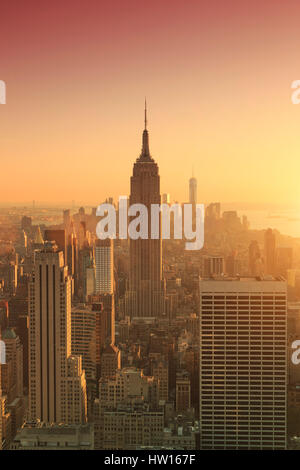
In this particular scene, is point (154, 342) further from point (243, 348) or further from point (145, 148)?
point (145, 148)

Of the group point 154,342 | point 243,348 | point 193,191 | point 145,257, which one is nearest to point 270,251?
point 193,191

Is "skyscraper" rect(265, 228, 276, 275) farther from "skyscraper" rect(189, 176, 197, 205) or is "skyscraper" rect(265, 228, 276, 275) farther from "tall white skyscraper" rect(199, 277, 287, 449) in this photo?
"skyscraper" rect(189, 176, 197, 205)

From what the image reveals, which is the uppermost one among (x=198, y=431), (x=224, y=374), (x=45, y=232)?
(x=45, y=232)

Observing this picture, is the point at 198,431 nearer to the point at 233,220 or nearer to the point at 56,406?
the point at 56,406

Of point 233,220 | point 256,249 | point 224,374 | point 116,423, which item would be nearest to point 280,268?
point 256,249

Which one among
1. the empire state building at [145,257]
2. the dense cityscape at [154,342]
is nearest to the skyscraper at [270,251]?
the dense cityscape at [154,342]

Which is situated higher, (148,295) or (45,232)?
(45,232)

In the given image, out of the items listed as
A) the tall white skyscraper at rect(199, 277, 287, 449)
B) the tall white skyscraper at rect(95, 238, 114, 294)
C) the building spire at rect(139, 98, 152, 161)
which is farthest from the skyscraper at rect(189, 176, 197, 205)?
the tall white skyscraper at rect(95, 238, 114, 294)
